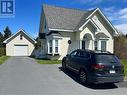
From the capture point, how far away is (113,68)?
11.1m

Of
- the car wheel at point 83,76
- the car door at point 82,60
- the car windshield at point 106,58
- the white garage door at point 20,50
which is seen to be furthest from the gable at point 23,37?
the car windshield at point 106,58

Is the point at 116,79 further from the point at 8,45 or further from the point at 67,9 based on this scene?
the point at 8,45

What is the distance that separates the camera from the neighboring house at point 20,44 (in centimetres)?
4043

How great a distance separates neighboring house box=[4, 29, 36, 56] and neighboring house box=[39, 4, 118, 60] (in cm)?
1036

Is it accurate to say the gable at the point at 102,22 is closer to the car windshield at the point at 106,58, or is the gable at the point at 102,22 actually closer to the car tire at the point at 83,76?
the car tire at the point at 83,76

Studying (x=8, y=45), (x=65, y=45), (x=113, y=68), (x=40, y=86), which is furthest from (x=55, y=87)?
(x=8, y=45)

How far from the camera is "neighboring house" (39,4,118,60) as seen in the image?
27.0 metres

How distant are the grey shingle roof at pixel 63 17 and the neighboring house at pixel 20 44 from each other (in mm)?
12495

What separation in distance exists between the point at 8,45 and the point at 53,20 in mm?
15651

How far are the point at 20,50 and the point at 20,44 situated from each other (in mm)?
1205

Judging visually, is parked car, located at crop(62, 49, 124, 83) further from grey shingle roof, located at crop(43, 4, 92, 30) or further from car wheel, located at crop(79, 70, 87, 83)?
grey shingle roof, located at crop(43, 4, 92, 30)

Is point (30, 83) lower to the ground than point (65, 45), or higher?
lower

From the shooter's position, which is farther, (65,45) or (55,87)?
(65,45)

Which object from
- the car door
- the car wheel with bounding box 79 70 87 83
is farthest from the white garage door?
the car wheel with bounding box 79 70 87 83
